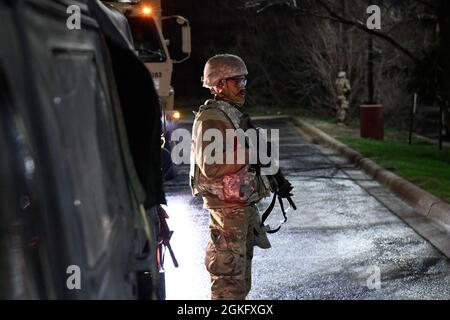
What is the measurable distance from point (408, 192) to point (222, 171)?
562 cm

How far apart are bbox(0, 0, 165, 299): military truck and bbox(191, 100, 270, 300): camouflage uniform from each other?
1.14 meters

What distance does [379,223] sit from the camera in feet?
24.3

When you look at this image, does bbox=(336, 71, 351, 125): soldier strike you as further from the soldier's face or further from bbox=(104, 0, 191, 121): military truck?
the soldier's face

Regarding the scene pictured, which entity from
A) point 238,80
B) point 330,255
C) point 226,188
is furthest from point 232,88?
point 330,255

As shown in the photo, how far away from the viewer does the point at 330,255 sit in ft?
20.0

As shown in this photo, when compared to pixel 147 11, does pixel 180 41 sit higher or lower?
lower

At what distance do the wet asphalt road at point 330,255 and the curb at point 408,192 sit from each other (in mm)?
228

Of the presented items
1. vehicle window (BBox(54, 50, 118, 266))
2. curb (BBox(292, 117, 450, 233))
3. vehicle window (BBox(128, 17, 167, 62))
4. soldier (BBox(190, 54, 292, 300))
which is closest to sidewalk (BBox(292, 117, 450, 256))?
curb (BBox(292, 117, 450, 233))

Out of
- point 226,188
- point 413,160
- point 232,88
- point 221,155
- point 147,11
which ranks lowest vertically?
point 413,160

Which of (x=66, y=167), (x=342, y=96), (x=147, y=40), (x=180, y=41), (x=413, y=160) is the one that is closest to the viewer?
(x=66, y=167)

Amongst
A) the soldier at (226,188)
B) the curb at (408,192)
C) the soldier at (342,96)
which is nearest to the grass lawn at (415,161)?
the curb at (408,192)

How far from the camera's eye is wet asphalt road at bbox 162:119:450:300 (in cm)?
508

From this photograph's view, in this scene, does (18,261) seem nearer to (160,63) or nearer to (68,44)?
(68,44)

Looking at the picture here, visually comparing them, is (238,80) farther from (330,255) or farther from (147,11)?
(147,11)
